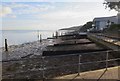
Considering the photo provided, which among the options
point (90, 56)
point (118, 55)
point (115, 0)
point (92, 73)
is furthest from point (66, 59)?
point (115, 0)

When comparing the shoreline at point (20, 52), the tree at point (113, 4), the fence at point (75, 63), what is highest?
the tree at point (113, 4)

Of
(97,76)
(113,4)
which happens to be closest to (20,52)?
(113,4)

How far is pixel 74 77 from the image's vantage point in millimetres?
9711

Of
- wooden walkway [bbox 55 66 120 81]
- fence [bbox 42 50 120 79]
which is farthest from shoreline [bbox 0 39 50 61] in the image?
wooden walkway [bbox 55 66 120 81]

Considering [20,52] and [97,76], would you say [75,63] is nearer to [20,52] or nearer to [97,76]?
[97,76]

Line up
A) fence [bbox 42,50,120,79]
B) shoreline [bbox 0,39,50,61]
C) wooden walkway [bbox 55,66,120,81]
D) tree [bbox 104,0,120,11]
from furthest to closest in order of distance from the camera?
1. tree [bbox 104,0,120,11]
2. shoreline [bbox 0,39,50,61]
3. fence [bbox 42,50,120,79]
4. wooden walkway [bbox 55,66,120,81]

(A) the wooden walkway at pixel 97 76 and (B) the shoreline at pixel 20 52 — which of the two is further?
(B) the shoreline at pixel 20 52

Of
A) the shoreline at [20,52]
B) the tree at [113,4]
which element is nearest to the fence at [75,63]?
the shoreline at [20,52]

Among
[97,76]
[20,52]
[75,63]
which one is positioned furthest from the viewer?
[20,52]

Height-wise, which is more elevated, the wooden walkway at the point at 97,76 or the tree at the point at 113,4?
the tree at the point at 113,4

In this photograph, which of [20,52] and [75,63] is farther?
[20,52]

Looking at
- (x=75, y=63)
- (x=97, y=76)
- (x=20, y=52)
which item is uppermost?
(x=97, y=76)

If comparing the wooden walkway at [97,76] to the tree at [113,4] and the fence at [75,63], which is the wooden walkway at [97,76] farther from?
the tree at [113,4]

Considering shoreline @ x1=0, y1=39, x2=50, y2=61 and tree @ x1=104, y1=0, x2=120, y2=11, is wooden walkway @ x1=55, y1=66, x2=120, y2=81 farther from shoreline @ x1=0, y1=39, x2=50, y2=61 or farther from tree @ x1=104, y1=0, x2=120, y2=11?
tree @ x1=104, y1=0, x2=120, y2=11
